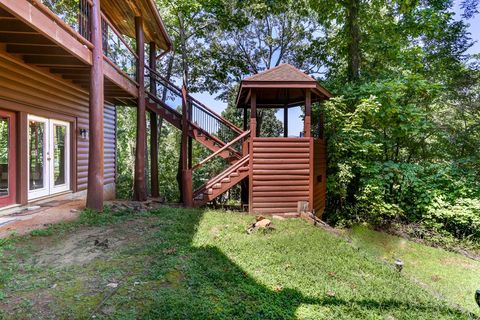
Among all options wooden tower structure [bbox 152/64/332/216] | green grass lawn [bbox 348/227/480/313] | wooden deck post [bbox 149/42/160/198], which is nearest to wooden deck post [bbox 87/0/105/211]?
wooden tower structure [bbox 152/64/332/216]

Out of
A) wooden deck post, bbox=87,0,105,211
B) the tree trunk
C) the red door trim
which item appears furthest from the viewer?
the tree trunk

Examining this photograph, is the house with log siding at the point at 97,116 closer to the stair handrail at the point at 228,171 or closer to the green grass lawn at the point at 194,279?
the stair handrail at the point at 228,171

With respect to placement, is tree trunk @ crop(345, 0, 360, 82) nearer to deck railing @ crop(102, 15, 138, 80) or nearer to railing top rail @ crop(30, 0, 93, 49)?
deck railing @ crop(102, 15, 138, 80)

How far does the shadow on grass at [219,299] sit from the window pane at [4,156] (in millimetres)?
3680

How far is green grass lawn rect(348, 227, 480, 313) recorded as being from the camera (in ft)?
17.8

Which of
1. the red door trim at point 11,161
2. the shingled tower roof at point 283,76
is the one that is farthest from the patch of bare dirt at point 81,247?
the shingled tower roof at point 283,76

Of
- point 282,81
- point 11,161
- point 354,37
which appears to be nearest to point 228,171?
point 282,81

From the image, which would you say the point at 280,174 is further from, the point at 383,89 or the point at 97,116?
the point at 97,116

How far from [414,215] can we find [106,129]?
34.4 ft

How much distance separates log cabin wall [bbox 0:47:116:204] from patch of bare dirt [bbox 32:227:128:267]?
7.26 feet

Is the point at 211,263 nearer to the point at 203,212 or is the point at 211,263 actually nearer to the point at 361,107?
the point at 203,212

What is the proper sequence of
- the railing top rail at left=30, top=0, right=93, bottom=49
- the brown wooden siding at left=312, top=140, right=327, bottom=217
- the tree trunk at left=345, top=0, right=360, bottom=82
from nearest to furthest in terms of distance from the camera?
1. the railing top rail at left=30, top=0, right=93, bottom=49
2. the brown wooden siding at left=312, top=140, right=327, bottom=217
3. the tree trunk at left=345, top=0, right=360, bottom=82

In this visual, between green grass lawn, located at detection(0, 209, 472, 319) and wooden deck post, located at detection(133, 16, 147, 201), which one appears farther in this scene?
wooden deck post, located at detection(133, 16, 147, 201)

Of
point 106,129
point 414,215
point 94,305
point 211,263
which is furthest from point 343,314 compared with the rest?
point 106,129
